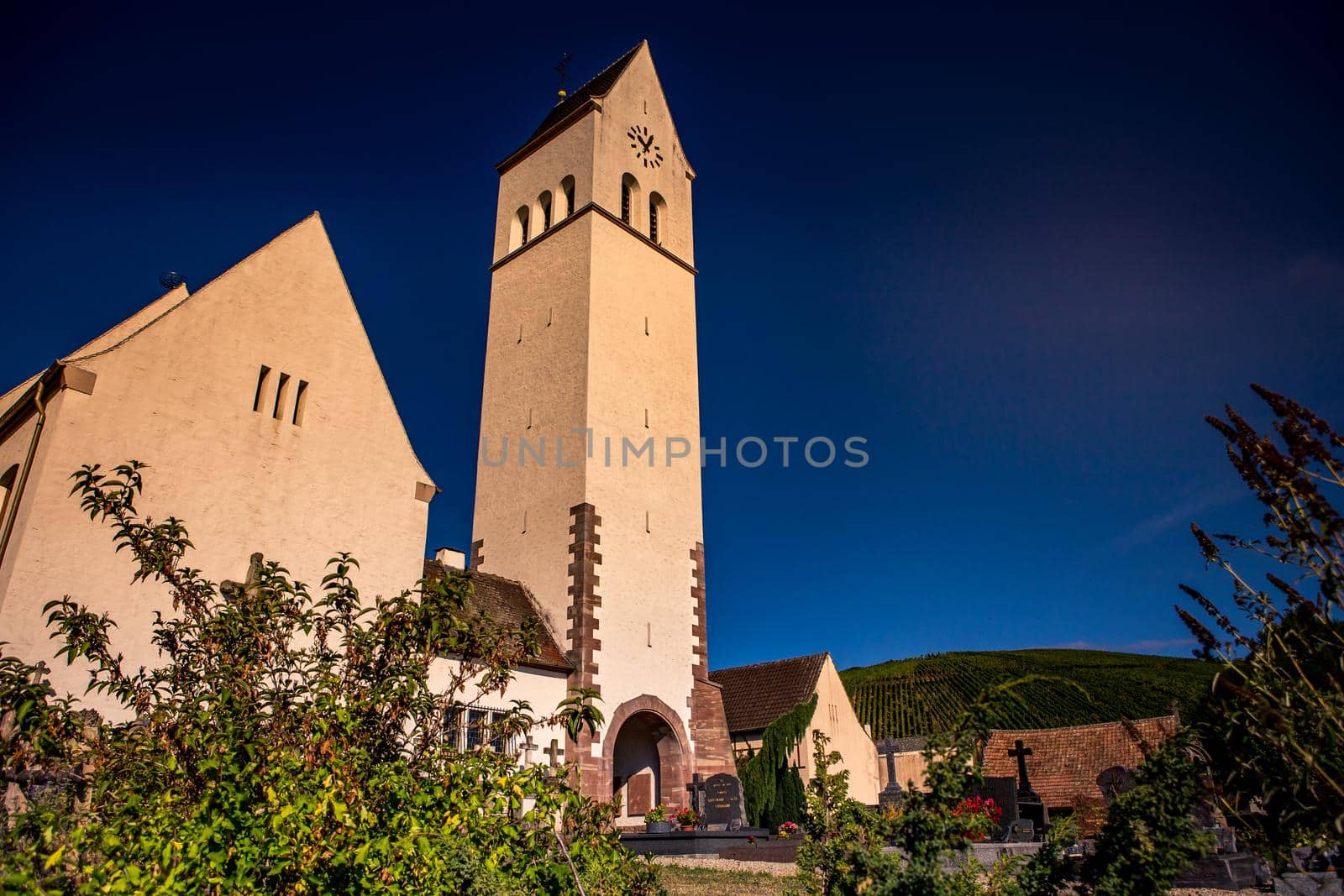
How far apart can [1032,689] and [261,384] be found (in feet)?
162

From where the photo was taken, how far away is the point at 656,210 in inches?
999

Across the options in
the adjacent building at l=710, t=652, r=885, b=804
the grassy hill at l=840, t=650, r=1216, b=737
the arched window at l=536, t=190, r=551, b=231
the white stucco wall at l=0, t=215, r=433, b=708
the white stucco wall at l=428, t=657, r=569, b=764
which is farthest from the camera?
the grassy hill at l=840, t=650, r=1216, b=737

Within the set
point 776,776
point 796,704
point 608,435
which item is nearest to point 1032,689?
point 796,704

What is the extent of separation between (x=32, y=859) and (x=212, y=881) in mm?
737

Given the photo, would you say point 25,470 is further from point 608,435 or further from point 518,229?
point 518,229

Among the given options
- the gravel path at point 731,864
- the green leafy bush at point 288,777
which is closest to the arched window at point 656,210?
the gravel path at point 731,864

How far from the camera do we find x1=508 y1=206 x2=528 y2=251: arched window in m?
24.8

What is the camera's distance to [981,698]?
389 cm

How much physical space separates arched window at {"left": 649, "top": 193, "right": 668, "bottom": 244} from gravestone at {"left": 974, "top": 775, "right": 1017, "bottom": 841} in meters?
17.1

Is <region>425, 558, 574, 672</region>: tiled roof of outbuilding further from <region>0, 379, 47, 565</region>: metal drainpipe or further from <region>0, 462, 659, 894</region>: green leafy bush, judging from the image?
<region>0, 462, 659, 894</region>: green leafy bush

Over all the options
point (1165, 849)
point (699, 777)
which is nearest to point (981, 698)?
point (1165, 849)

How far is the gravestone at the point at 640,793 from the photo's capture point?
19562 mm

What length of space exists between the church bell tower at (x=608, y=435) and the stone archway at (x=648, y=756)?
41mm

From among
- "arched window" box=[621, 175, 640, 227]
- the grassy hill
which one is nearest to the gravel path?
"arched window" box=[621, 175, 640, 227]
